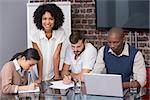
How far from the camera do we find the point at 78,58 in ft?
10.9

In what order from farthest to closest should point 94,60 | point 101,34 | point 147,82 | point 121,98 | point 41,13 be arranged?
point 101,34
point 41,13
point 94,60
point 147,82
point 121,98

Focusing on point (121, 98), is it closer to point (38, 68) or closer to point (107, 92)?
point (107, 92)

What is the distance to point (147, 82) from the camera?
9.80ft

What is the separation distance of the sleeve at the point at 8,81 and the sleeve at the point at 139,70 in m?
1.05

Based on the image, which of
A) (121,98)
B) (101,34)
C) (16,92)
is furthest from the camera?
(101,34)

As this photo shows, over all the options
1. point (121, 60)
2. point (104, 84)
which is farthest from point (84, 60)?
point (104, 84)

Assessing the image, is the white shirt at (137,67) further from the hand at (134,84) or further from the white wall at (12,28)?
the white wall at (12,28)

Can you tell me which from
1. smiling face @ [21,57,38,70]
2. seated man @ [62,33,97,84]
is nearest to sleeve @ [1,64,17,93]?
smiling face @ [21,57,38,70]

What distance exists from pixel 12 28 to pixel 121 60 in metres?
1.90

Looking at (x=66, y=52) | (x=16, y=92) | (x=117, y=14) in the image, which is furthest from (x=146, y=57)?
(x=16, y=92)

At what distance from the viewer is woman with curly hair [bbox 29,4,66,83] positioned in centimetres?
348

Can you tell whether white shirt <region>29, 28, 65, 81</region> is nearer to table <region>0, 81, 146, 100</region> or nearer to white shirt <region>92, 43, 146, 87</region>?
white shirt <region>92, 43, 146, 87</region>

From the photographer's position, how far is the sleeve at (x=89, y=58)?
10.7 feet

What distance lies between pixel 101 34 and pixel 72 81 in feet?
3.65
